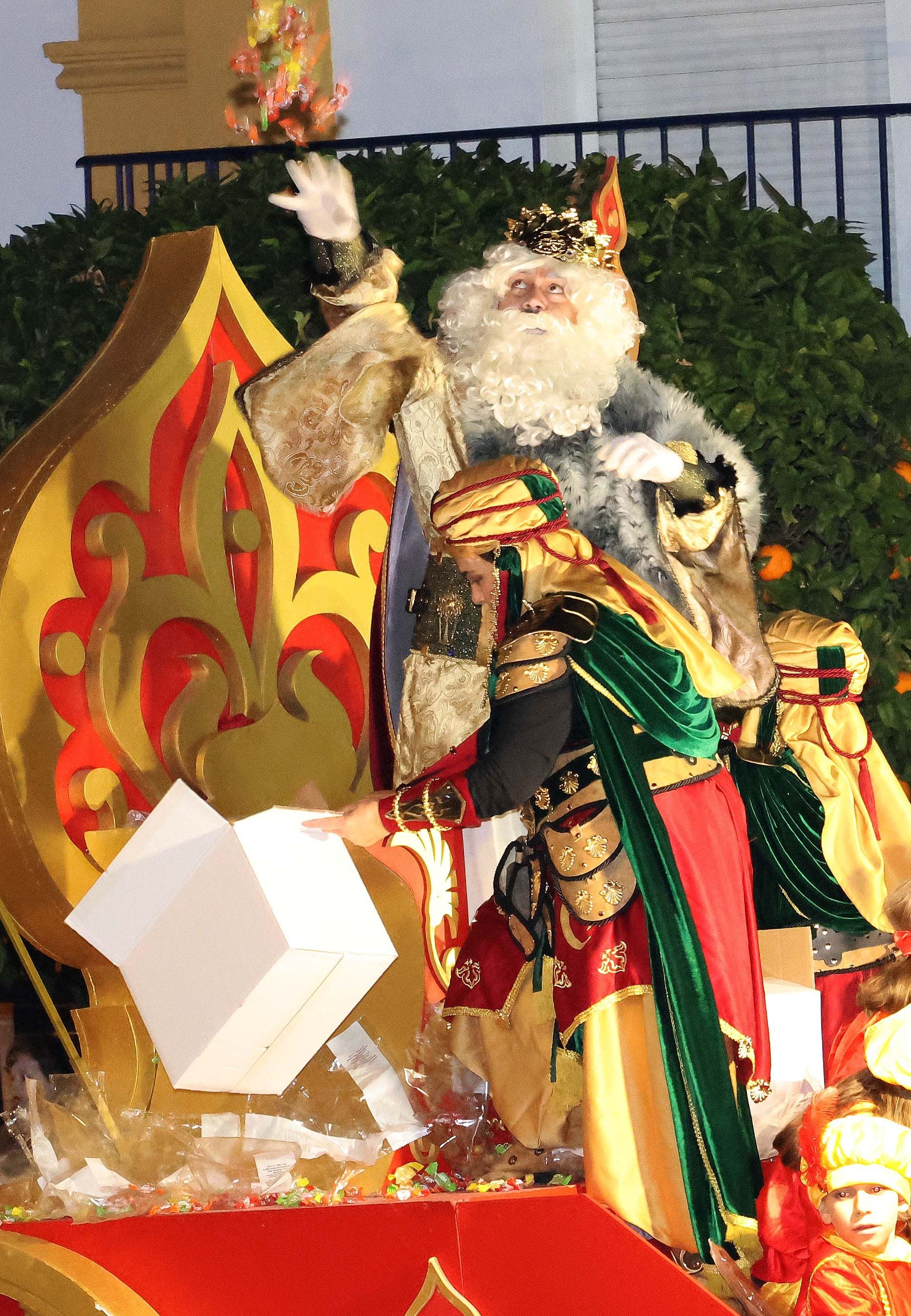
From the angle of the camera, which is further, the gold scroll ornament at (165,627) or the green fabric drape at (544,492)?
the gold scroll ornament at (165,627)

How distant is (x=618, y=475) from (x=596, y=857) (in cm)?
67

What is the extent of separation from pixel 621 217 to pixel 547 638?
106 centimetres

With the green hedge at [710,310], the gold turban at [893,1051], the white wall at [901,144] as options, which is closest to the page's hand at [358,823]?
the gold turban at [893,1051]

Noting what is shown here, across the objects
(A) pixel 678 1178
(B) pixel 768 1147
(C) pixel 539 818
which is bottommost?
(B) pixel 768 1147

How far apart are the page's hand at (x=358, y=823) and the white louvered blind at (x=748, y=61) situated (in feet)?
16.3

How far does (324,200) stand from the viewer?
286cm

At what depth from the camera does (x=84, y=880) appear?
2.78m

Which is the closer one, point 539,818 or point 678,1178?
point 678,1178

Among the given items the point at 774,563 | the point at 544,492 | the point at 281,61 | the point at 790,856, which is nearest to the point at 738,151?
the point at 774,563

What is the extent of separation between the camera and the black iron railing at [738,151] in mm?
4965

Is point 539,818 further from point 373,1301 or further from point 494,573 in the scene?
point 373,1301

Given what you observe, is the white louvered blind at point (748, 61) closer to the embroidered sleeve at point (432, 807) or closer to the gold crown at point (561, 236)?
the gold crown at point (561, 236)

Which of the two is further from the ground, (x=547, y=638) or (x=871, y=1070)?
(x=547, y=638)

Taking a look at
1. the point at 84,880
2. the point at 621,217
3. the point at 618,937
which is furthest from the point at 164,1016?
the point at 621,217
